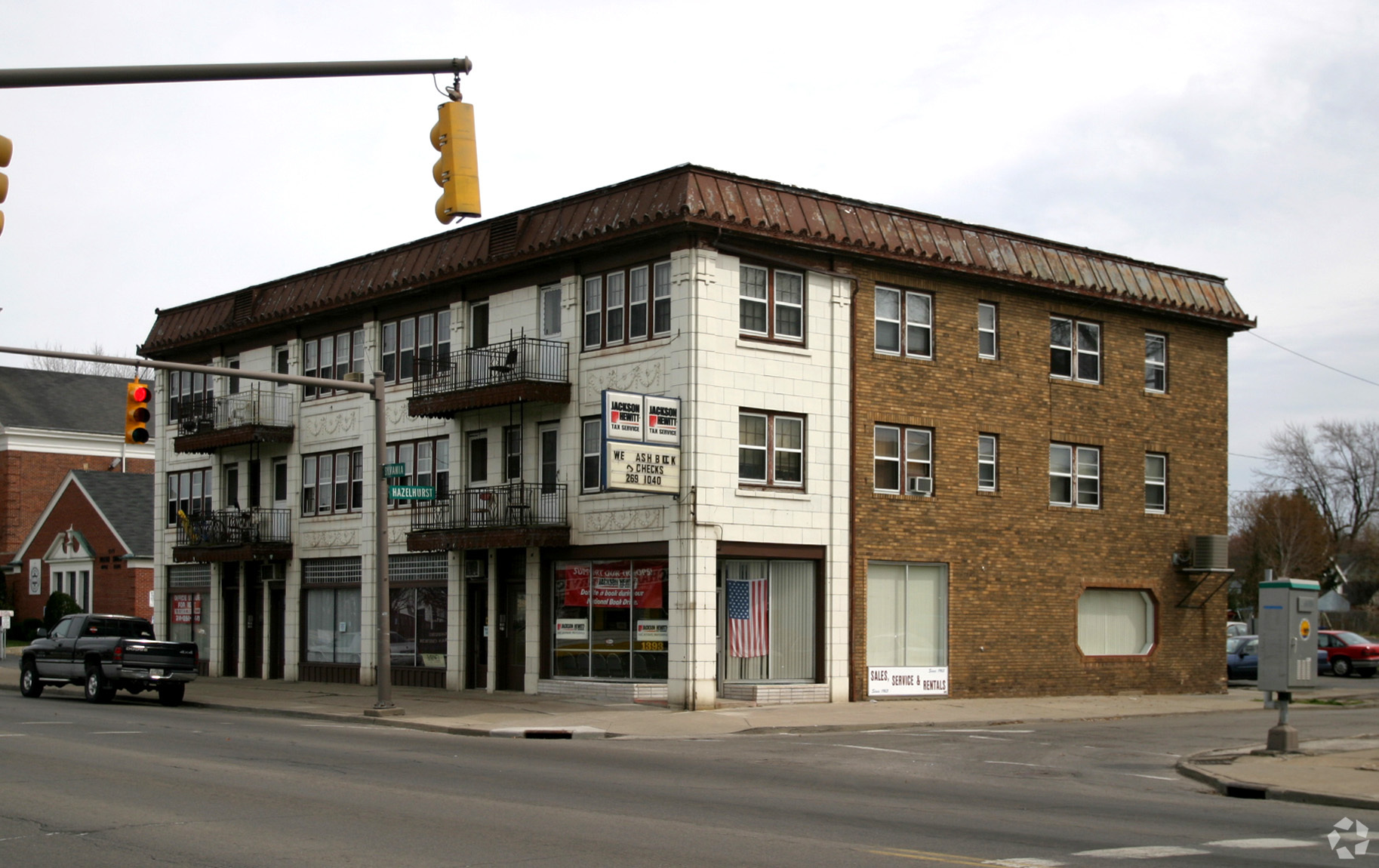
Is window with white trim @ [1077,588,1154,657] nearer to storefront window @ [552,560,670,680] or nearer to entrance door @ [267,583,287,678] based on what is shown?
storefront window @ [552,560,670,680]

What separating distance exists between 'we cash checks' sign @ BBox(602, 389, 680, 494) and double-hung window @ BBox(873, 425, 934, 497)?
511 centimetres

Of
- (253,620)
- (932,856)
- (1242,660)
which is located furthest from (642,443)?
(1242,660)

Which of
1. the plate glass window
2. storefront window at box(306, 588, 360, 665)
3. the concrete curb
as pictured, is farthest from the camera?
storefront window at box(306, 588, 360, 665)

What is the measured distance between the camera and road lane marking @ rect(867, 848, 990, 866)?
34.1 feet

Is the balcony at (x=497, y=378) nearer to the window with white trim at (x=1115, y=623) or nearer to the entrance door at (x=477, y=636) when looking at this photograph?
the entrance door at (x=477, y=636)

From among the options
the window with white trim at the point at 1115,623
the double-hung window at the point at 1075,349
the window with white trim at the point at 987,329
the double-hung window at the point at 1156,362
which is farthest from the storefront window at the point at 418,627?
the double-hung window at the point at 1156,362

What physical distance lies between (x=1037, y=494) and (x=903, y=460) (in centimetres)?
425

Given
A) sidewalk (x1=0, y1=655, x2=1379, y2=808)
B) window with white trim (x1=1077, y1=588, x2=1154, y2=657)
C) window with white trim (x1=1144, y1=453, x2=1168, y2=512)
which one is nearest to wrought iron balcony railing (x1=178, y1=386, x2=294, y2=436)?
sidewalk (x1=0, y1=655, x2=1379, y2=808)

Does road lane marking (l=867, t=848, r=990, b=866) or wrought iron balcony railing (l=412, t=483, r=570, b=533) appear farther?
wrought iron balcony railing (l=412, t=483, r=570, b=533)

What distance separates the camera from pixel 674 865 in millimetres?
10094

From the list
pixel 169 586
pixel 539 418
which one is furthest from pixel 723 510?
pixel 169 586

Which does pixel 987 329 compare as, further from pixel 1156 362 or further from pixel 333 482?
pixel 333 482

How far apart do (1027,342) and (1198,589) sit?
28.1 ft

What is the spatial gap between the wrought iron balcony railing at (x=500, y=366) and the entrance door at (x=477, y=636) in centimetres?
468
